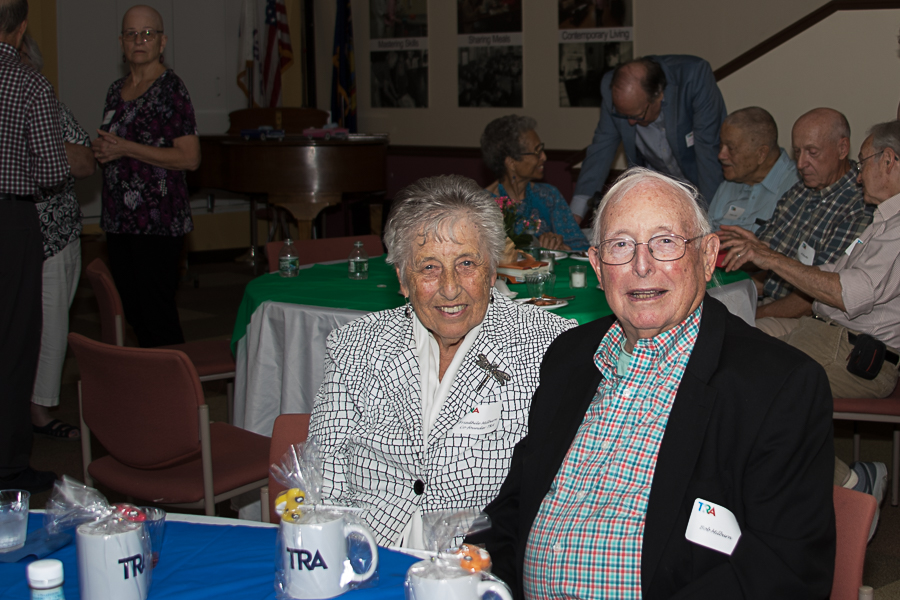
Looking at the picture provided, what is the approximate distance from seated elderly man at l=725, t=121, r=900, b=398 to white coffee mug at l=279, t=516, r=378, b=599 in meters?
2.52

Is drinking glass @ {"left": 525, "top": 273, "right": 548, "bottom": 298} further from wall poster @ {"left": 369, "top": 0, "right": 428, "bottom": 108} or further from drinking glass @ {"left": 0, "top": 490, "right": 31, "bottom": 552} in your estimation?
wall poster @ {"left": 369, "top": 0, "right": 428, "bottom": 108}

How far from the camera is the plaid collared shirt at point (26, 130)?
127 inches

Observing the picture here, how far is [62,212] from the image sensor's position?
4004 mm

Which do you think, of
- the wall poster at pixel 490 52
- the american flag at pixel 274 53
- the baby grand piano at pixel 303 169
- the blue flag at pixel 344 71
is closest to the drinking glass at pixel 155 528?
the baby grand piano at pixel 303 169

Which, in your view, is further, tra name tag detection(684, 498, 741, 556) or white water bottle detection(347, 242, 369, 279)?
white water bottle detection(347, 242, 369, 279)

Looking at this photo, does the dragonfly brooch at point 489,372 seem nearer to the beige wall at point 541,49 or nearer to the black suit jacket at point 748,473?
the black suit jacket at point 748,473

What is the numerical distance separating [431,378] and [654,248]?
654 mm

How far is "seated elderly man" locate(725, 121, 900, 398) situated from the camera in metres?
3.19

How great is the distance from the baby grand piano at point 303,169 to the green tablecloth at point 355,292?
3.57 meters

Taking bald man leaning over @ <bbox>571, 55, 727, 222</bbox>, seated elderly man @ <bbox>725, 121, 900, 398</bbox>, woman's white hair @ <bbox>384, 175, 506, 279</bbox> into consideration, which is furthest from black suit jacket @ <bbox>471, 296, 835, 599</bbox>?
bald man leaning over @ <bbox>571, 55, 727, 222</bbox>

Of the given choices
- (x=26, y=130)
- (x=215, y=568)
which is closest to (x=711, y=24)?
(x=26, y=130)

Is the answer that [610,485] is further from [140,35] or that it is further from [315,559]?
[140,35]

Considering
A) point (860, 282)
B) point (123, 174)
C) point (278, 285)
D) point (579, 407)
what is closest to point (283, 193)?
point (123, 174)

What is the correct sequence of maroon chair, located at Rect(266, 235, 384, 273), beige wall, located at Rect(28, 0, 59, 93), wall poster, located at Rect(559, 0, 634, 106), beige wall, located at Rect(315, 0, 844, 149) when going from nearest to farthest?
1. maroon chair, located at Rect(266, 235, 384, 273)
2. beige wall, located at Rect(315, 0, 844, 149)
3. wall poster, located at Rect(559, 0, 634, 106)
4. beige wall, located at Rect(28, 0, 59, 93)
